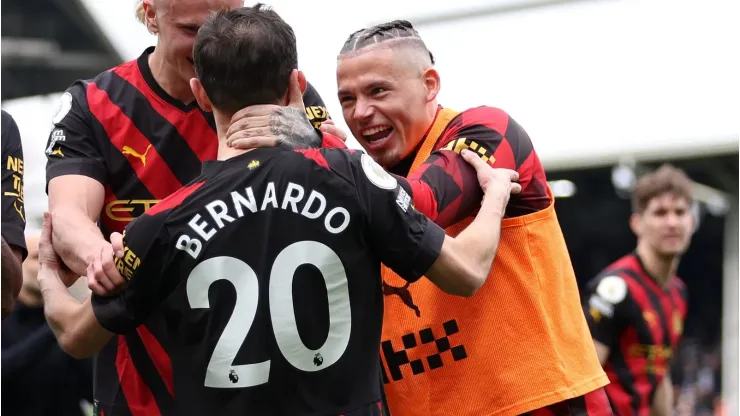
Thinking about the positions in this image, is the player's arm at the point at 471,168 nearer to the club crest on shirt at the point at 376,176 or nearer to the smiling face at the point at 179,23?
the club crest on shirt at the point at 376,176

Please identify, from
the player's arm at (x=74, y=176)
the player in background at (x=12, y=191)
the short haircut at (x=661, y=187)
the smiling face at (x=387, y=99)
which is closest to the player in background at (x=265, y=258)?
the player's arm at (x=74, y=176)

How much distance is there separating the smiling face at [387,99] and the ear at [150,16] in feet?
2.08

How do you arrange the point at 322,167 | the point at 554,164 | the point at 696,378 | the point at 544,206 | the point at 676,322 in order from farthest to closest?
the point at 696,378, the point at 554,164, the point at 676,322, the point at 544,206, the point at 322,167

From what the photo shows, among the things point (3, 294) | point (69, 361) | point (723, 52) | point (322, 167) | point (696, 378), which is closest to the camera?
point (322, 167)

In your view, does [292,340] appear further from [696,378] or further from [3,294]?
[696,378]

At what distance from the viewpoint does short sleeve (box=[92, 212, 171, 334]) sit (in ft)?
9.20

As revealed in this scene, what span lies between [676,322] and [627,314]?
703 millimetres

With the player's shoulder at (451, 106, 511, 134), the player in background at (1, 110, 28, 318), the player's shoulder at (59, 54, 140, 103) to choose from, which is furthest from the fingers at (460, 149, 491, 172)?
the player in background at (1, 110, 28, 318)

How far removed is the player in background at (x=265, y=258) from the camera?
280cm

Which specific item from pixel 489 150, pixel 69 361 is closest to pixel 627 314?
pixel 69 361

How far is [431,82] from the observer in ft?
12.7

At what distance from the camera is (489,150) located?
3494 millimetres

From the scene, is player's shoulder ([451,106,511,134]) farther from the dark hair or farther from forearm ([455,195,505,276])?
the dark hair

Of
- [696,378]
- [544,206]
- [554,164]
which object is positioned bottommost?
[696,378]
